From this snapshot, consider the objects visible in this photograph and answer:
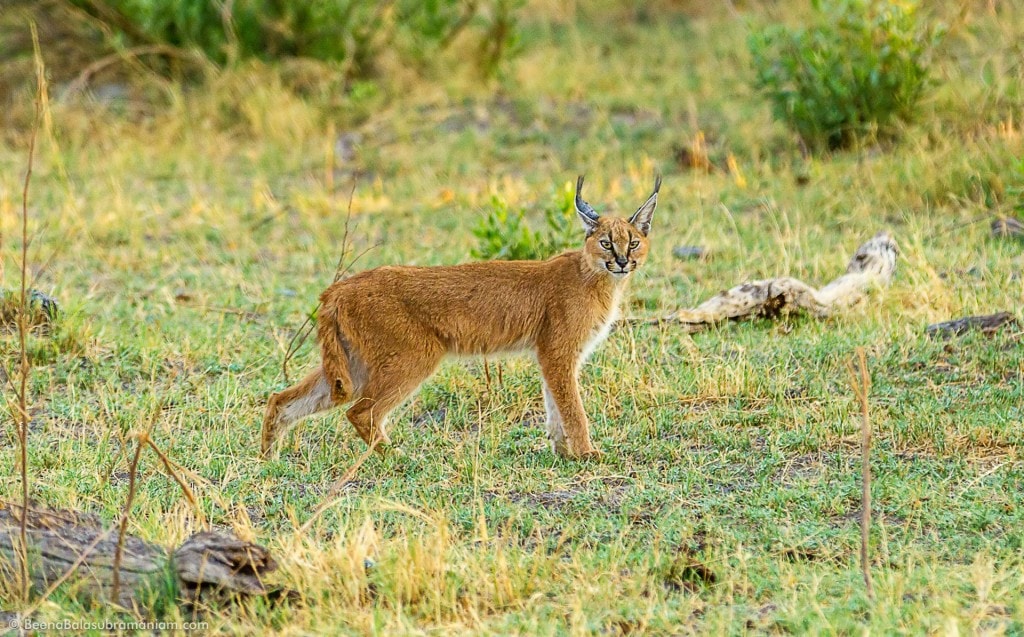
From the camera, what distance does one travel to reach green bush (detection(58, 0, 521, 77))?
1238 centimetres

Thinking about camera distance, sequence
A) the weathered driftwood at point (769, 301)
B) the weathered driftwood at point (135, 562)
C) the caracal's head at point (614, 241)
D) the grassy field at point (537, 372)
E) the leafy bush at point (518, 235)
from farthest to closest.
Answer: the leafy bush at point (518, 235) → the weathered driftwood at point (769, 301) → the caracal's head at point (614, 241) → the grassy field at point (537, 372) → the weathered driftwood at point (135, 562)

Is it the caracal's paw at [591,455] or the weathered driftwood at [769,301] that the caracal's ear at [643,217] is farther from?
the weathered driftwood at [769,301]

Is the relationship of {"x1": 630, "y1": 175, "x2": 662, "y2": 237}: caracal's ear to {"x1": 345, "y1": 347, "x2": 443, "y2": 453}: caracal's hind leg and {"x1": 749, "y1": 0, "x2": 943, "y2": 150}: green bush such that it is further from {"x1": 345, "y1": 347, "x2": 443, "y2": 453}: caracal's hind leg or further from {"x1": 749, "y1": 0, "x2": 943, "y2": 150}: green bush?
{"x1": 749, "y1": 0, "x2": 943, "y2": 150}: green bush

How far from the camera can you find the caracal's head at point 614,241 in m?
A: 5.91

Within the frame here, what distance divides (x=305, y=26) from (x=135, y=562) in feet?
30.1

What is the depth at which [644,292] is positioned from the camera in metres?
7.96

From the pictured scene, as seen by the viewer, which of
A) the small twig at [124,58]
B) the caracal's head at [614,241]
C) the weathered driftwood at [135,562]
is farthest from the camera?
the small twig at [124,58]

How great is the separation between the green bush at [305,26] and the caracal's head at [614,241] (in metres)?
6.76

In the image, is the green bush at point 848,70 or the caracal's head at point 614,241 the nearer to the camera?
the caracal's head at point 614,241

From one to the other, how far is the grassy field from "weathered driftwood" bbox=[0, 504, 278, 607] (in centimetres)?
10

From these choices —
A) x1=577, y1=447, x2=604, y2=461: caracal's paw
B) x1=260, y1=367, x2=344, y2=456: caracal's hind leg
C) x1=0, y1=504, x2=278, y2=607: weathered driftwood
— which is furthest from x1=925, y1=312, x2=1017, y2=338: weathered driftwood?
x1=0, y1=504, x2=278, y2=607: weathered driftwood

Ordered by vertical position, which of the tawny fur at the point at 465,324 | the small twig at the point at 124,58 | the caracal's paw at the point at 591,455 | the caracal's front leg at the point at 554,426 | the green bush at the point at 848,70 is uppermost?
the small twig at the point at 124,58

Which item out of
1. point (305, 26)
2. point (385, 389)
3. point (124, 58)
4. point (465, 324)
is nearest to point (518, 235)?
point (465, 324)

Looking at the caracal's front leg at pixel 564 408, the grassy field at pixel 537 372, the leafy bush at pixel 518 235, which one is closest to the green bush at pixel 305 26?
the grassy field at pixel 537 372
